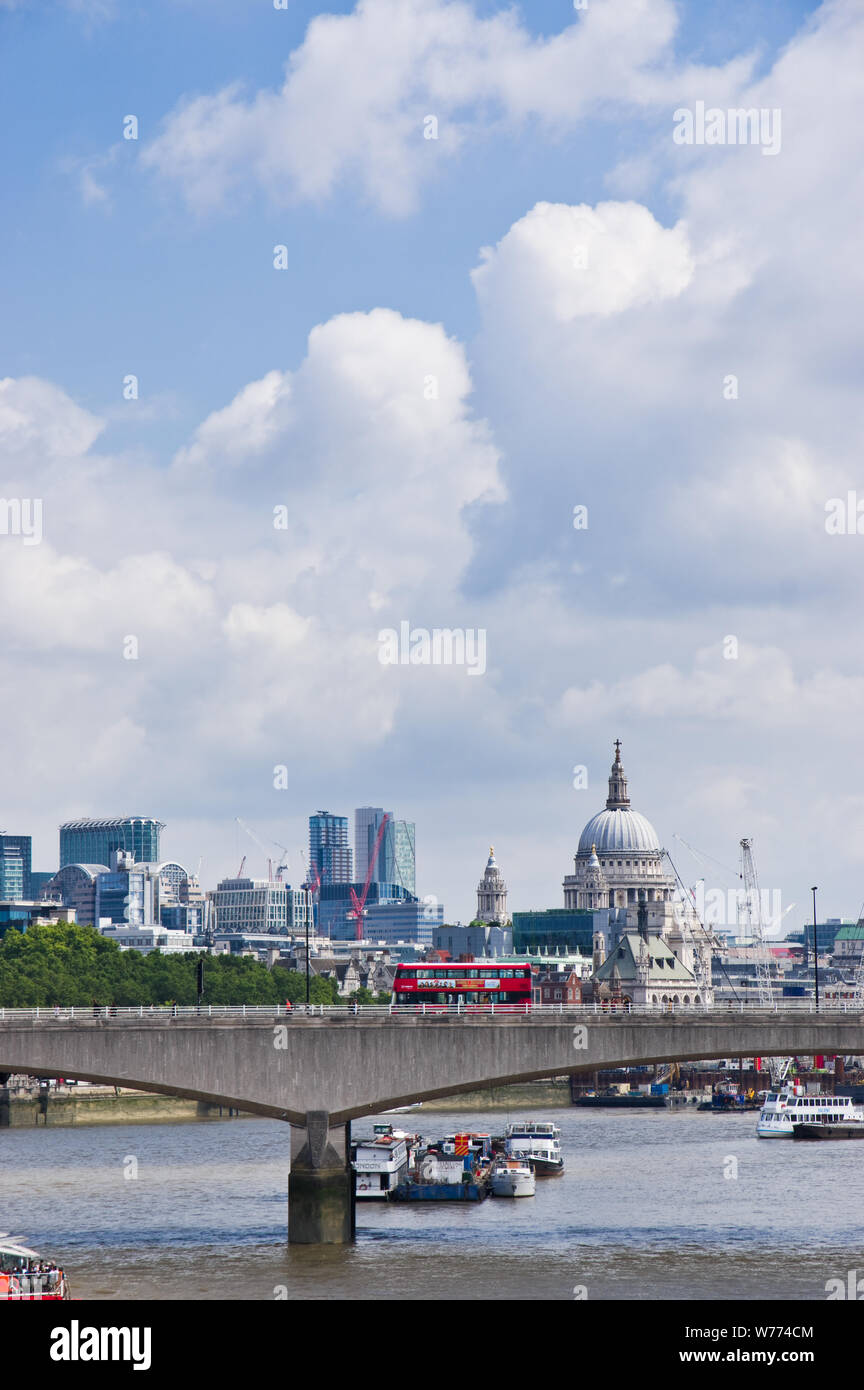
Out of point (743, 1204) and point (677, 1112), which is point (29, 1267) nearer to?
point (743, 1204)

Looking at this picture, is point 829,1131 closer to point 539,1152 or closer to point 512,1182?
point 539,1152

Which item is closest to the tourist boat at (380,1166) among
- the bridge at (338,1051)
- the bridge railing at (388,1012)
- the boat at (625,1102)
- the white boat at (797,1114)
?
the bridge railing at (388,1012)

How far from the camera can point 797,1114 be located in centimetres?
12694

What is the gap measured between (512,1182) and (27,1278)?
128ft

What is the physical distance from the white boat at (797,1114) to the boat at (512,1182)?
45.8 meters

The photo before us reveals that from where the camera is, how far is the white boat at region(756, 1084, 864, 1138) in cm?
12506

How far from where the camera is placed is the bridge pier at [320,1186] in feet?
200

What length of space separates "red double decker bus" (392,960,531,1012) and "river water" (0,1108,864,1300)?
8594 millimetres

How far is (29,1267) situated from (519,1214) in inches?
1194

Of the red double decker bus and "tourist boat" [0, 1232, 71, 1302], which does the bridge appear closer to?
the red double decker bus

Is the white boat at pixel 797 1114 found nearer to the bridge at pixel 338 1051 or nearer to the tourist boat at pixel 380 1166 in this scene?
the tourist boat at pixel 380 1166

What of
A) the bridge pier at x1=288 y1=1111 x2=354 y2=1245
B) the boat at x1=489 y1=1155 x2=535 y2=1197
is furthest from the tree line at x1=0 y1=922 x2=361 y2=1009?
the bridge pier at x1=288 y1=1111 x2=354 y2=1245

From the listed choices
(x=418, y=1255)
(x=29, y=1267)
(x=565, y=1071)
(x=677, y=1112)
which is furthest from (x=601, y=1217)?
(x=677, y=1112)
